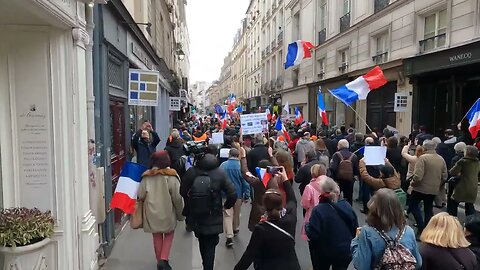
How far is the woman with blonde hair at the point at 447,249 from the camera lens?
2.95 m

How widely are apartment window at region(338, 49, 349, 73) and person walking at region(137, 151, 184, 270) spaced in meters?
17.8

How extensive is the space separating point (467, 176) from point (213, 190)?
15.9 ft

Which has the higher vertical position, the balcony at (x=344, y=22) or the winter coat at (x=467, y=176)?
the balcony at (x=344, y=22)

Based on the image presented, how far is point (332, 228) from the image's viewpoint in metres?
4.02

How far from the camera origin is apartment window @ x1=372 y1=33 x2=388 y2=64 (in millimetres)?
17183

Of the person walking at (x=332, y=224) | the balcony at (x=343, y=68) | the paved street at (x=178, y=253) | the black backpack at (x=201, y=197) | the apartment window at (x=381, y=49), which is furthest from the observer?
the balcony at (x=343, y=68)

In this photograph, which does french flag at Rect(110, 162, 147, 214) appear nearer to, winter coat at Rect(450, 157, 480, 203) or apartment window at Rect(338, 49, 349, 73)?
winter coat at Rect(450, 157, 480, 203)

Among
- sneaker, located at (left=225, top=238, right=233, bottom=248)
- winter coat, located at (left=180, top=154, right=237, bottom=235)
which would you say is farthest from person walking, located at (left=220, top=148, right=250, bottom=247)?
winter coat, located at (left=180, top=154, right=237, bottom=235)

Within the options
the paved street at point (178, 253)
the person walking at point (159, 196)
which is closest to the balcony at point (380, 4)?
the paved street at point (178, 253)

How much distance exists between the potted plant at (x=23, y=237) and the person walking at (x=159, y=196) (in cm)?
136

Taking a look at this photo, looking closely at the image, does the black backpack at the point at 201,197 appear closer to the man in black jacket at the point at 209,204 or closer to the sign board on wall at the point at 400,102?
the man in black jacket at the point at 209,204

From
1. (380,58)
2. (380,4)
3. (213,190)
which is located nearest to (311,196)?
(213,190)

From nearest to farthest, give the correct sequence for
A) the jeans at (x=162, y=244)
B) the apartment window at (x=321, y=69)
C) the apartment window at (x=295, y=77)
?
the jeans at (x=162, y=244) < the apartment window at (x=321, y=69) < the apartment window at (x=295, y=77)

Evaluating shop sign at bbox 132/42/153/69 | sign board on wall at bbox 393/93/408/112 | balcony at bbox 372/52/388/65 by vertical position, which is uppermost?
balcony at bbox 372/52/388/65
